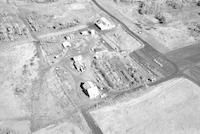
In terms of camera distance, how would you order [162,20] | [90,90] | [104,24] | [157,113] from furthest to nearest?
[162,20] < [104,24] < [90,90] < [157,113]

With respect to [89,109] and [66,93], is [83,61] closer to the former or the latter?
[66,93]

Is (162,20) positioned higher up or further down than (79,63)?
higher up

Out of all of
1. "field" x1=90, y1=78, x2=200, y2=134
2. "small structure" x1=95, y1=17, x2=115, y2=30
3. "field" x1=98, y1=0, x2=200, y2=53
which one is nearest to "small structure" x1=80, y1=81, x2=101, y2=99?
"field" x1=90, y1=78, x2=200, y2=134

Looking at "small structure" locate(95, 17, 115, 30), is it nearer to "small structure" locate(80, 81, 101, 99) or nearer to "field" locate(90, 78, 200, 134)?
"small structure" locate(80, 81, 101, 99)

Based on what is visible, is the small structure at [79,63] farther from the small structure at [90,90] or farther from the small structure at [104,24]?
the small structure at [104,24]

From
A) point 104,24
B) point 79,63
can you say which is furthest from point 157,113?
point 104,24

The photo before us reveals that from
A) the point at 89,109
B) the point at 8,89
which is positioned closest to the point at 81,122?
the point at 89,109

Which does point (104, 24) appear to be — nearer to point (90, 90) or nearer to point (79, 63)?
point (79, 63)
